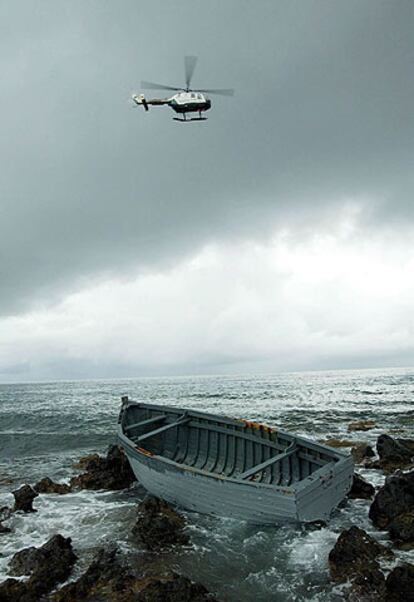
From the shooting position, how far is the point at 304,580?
10375 mm

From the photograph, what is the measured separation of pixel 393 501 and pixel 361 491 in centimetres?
334

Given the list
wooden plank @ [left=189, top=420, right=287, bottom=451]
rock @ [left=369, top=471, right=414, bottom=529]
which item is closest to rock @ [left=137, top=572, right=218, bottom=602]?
rock @ [left=369, top=471, right=414, bottom=529]

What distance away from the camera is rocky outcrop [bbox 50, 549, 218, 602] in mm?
8773

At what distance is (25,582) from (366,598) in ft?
27.6

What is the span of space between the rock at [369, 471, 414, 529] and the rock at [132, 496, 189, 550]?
6.58m

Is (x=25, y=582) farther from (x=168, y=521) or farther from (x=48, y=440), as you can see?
(x=48, y=440)

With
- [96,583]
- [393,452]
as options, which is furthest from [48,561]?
[393,452]

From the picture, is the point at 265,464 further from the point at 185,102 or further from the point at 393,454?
the point at 185,102

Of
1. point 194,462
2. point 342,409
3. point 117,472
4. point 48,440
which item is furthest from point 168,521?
point 342,409

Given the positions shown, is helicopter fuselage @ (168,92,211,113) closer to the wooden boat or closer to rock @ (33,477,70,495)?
the wooden boat

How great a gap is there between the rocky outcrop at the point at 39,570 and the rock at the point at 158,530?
2.14 meters

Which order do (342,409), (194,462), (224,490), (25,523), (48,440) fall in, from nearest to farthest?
1. (224,490)
2. (25,523)
3. (194,462)
4. (48,440)
5. (342,409)

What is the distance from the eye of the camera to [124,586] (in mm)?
9727

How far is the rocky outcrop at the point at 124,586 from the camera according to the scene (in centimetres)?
877
